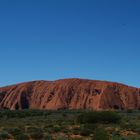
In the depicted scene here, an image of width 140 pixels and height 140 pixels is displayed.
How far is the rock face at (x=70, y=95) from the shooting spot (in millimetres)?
136875

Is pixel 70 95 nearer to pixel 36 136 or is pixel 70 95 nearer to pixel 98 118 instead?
pixel 98 118

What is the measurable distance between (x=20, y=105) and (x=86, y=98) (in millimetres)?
22062


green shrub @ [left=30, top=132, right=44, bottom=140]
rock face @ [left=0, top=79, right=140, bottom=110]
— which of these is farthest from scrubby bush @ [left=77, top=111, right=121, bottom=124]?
rock face @ [left=0, top=79, right=140, bottom=110]

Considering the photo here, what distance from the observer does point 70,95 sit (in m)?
143

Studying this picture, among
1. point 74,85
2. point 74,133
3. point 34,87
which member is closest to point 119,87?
point 74,85

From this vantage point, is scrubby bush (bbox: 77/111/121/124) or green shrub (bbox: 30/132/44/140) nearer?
green shrub (bbox: 30/132/44/140)

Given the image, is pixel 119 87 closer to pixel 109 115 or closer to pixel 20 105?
pixel 20 105

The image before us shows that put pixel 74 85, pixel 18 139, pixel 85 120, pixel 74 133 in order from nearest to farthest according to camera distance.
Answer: pixel 18 139 < pixel 74 133 < pixel 85 120 < pixel 74 85

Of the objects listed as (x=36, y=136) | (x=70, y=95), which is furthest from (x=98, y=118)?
(x=70, y=95)

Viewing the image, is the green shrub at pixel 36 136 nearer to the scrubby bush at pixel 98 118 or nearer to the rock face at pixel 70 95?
the scrubby bush at pixel 98 118

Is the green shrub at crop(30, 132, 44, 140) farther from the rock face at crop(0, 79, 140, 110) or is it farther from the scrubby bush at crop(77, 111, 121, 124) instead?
the rock face at crop(0, 79, 140, 110)

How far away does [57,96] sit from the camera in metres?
143

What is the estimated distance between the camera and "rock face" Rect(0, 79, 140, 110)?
5389 inches

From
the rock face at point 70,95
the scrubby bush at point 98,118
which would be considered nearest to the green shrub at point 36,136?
the scrubby bush at point 98,118
